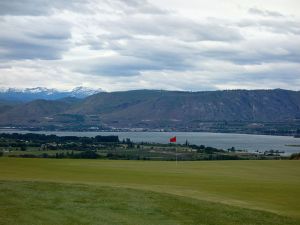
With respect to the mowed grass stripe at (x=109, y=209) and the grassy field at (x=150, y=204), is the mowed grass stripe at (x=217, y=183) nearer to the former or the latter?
the grassy field at (x=150, y=204)

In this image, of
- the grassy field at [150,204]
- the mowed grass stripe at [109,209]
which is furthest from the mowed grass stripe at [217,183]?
the mowed grass stripe at [109,209]

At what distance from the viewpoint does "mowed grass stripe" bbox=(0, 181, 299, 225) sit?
2117 cm

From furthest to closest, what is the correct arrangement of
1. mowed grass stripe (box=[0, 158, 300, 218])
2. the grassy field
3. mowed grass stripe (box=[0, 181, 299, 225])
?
mowed grass stripe (box=[0, 158, 300, 218]) → the grassy field → mowed grass stripe (box=[0, 181, 299, 225])

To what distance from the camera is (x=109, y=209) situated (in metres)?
23.3

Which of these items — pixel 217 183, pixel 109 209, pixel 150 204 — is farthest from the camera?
pixel 217 183

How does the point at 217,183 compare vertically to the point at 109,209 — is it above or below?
above

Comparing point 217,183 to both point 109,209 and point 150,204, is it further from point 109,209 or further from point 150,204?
point 109,209

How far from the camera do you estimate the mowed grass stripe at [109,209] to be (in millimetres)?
21172

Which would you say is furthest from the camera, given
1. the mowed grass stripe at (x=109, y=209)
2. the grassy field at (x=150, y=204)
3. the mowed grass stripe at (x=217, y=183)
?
the mowed grass stripe at (x=217, y=183)

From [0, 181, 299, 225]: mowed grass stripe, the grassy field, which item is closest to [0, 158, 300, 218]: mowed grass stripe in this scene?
the grassy field

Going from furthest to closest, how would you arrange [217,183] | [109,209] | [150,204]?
[217,183] → [150,204] → [109,209]

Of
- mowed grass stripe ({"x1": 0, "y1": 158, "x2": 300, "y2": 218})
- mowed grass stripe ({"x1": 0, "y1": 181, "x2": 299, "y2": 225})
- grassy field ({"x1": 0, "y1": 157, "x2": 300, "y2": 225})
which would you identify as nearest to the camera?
mowed grass stripe ({"x1": 0, "y1": 181, "x2": 299, "y2": 225})

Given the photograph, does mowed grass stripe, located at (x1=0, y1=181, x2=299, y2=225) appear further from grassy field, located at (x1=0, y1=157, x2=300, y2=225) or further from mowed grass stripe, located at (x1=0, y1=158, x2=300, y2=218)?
mowed grass stripe, located at (x1=0, y1=158, x2=300, y2=218)

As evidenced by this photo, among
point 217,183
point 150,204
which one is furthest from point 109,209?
point 217,183
